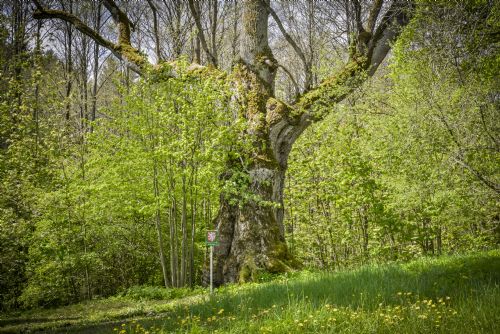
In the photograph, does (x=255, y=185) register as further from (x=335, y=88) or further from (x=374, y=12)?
(x=374, y=12)

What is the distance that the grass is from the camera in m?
3.29

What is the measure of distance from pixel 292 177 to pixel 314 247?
246cm

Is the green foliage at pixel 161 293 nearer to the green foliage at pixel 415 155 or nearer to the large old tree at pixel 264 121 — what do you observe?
the large old tree at pixel 264 121

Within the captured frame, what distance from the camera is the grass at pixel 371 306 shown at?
10.8 feet

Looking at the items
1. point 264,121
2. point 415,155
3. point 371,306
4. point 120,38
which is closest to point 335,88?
point 264,121

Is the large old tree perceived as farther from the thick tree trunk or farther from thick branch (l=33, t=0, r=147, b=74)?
thick branch (l=33, t=0, r=147, b=74)

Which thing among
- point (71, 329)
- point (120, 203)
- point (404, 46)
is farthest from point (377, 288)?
point (120, 203)

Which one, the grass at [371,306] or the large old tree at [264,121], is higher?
the large old tree at [264,121]

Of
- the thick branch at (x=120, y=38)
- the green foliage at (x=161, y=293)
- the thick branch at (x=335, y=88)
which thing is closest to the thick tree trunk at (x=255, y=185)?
the thick branch at (x=335, y=88)

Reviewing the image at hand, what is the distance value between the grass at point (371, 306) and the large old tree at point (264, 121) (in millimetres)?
3091

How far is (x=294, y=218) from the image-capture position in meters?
13.9

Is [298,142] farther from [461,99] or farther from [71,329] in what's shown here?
[71,329]

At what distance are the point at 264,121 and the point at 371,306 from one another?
6079 mm

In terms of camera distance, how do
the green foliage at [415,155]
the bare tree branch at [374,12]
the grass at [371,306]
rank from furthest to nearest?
the bare tree branch at [374,12] → the green foliage at [415,155] → the grass at [371,306]
